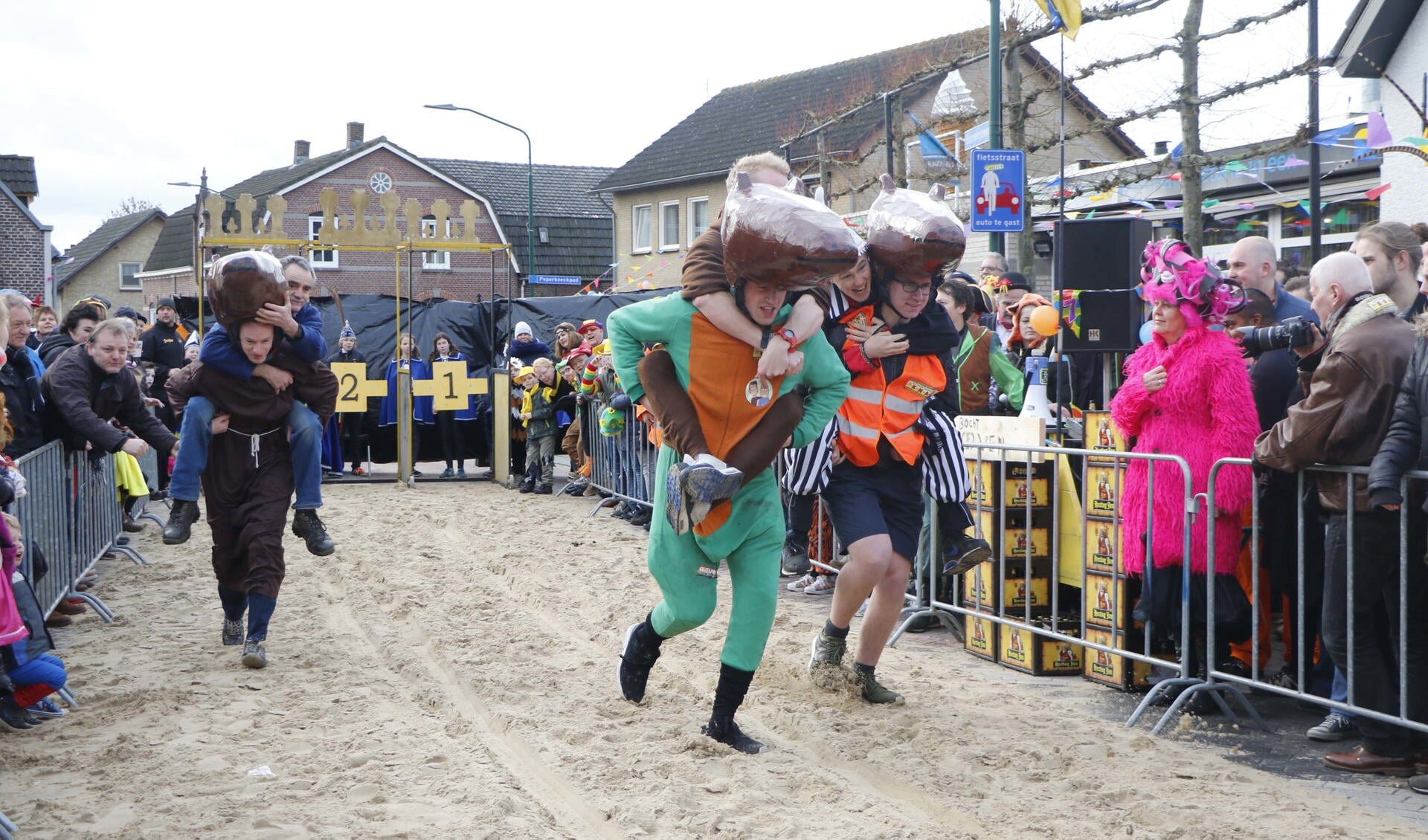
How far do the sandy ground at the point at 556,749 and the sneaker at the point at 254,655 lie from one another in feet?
0.19

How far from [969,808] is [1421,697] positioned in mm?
1749

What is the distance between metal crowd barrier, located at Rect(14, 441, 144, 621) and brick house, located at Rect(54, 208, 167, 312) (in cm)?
6437

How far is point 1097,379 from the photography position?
29.0 ft

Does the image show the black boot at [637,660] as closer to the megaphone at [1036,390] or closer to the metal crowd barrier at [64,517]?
the metal crowd barrier at [64,517]

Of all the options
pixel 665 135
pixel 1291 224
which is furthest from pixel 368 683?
pixel 665 135

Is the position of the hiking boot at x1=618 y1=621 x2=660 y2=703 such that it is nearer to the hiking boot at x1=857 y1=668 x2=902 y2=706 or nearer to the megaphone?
the hiking boot at x1=857 y1=668 x2=902 y2=706

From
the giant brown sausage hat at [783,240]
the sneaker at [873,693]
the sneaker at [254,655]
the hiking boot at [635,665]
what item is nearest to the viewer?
the giant brown sausage hat at [783,240]

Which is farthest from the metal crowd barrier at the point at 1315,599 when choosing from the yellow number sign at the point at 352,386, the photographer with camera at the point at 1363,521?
the yellow number sign at the point at 352,386

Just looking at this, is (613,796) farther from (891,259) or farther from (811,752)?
(891,259)

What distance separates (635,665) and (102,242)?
72.9 m

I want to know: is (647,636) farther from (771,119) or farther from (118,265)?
(118,265)

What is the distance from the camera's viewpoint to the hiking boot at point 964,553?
207 inches

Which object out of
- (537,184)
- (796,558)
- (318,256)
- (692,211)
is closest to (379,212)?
(318,256)

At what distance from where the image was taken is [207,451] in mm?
6254
